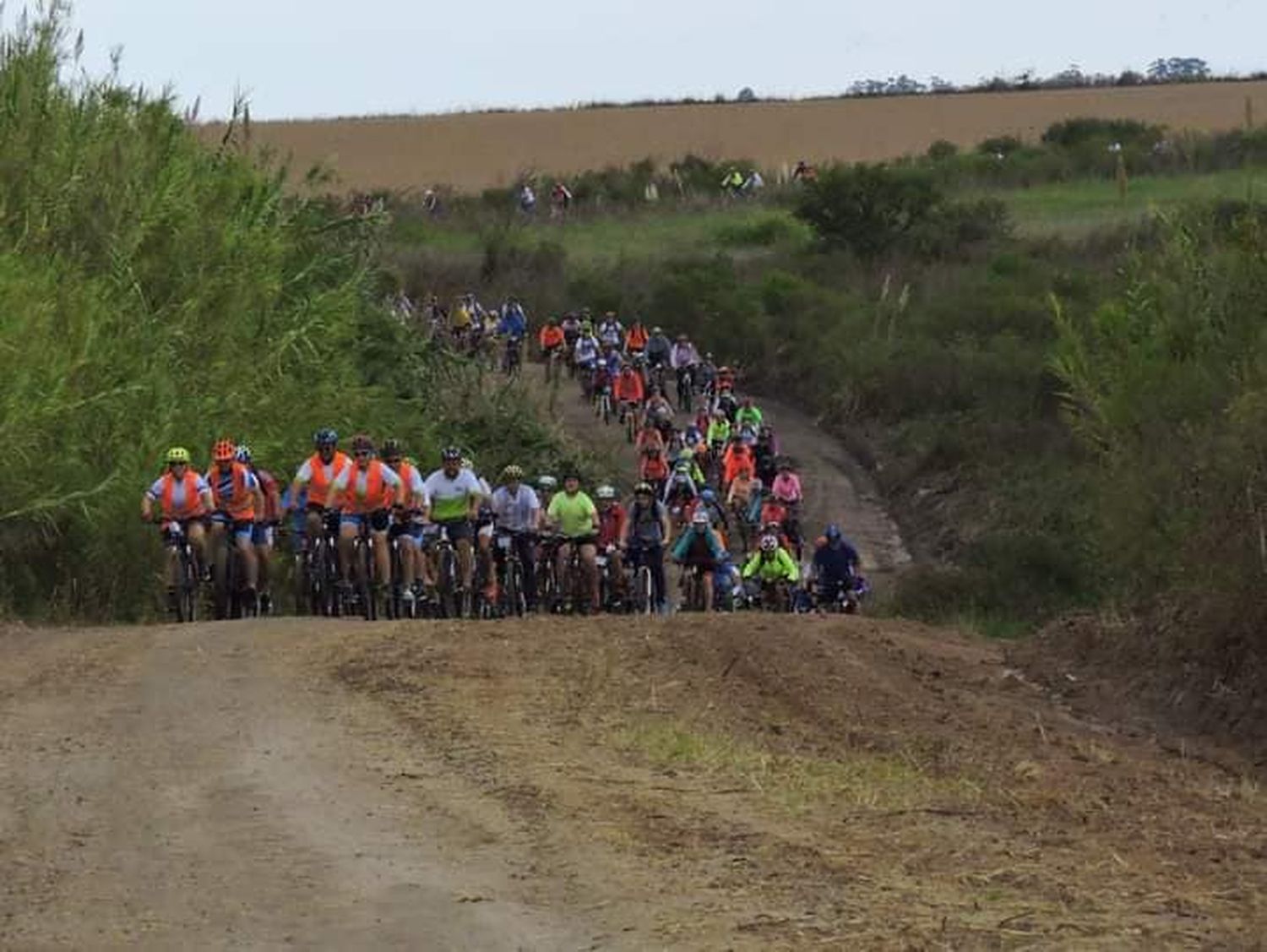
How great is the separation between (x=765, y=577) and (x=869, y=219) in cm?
4498

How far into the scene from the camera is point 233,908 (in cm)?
875

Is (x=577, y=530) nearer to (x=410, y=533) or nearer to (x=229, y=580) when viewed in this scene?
(x=410, y=533)

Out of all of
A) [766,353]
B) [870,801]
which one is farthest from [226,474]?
[766,353]

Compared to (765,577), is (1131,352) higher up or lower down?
higher up

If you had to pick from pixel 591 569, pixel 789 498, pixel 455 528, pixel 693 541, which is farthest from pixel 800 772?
pixel 789 498

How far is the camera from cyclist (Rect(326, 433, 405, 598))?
21.7 m

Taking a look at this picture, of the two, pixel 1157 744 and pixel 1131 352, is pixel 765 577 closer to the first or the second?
pixel 1131 352

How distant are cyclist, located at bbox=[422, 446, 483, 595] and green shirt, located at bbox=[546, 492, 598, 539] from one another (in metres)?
1.41

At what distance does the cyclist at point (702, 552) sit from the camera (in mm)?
25219

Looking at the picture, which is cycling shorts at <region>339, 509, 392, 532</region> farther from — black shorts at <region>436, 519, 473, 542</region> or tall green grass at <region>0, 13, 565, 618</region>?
tall green grass at <region>0, 13, 565, 618</region>

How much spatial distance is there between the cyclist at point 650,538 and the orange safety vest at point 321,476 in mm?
3963

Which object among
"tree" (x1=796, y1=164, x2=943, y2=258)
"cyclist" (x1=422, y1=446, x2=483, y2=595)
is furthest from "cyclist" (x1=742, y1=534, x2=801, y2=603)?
"tree" (x1=796, y1=164, x2=943, y2=258)

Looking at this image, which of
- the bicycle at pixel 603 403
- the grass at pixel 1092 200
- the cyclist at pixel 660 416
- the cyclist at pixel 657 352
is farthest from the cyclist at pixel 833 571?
the grass at pixel 1092 200

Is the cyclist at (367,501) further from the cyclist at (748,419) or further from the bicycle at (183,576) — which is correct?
the cyclist at (748,419)
